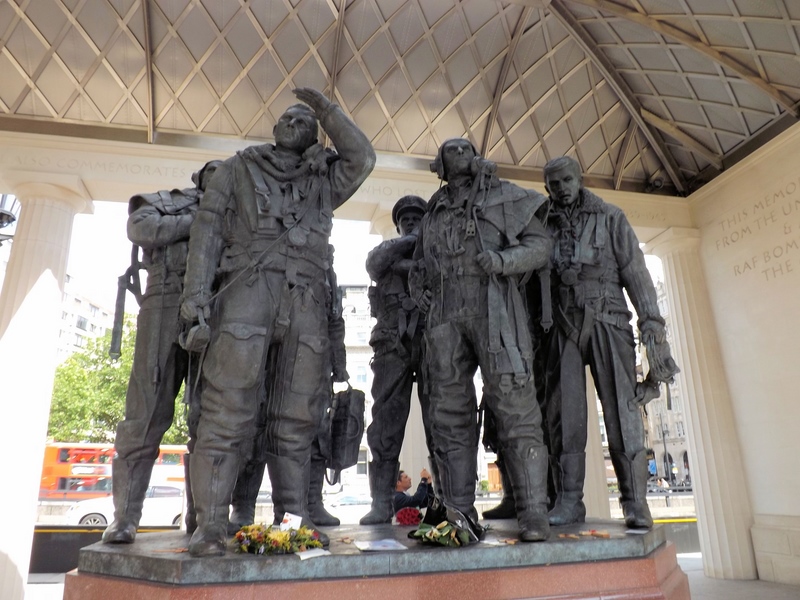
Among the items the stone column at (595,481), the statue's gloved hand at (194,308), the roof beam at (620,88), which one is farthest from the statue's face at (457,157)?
the roof beam at (620,88)

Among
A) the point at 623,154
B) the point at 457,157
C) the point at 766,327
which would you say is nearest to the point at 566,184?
the point at 457,157

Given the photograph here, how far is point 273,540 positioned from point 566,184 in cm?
356

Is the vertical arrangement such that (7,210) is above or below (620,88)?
below

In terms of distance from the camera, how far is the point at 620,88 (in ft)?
43.4

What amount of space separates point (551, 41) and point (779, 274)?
21.3 feet

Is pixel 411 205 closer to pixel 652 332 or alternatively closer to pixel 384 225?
pixel 652 332

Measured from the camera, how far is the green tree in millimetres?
27938

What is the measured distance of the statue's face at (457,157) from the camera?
4488 millimetres

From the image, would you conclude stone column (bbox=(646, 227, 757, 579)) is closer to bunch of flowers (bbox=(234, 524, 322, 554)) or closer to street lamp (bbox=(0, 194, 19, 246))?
bunch of flowers (bbox=(234, 524, 322, 554))

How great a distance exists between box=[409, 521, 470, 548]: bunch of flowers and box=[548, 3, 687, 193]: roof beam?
11.4 m

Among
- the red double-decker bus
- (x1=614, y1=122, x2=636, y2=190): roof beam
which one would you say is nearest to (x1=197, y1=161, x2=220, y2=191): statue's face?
(x1=614, y1=122, x2=636, y2=190): roof beam

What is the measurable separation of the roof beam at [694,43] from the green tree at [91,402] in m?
23.8

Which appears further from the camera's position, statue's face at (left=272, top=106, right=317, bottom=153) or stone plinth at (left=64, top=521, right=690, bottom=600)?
statue's face at (left=272, top=106, right=317, bottom=153)

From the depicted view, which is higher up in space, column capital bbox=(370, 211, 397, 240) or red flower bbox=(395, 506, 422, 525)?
column capital bbox=(370, 211, 397, 240)
